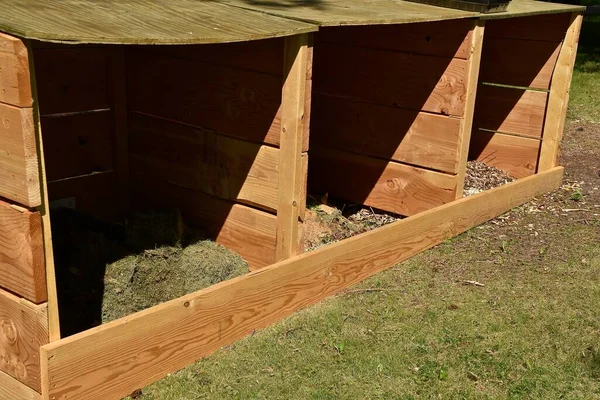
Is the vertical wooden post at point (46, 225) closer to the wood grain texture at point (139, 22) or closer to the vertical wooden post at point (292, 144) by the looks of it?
the wood grain texture at point (139, 22)

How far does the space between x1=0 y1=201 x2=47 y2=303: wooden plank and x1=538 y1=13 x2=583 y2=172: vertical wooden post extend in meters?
5.31

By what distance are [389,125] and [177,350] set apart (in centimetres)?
288

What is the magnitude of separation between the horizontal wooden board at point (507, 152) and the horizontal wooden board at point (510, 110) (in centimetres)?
7

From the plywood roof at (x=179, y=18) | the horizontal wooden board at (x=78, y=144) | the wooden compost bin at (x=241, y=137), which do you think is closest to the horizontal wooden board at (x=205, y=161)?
the wooden compost bin at (x=241, y=137)

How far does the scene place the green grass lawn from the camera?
379cm

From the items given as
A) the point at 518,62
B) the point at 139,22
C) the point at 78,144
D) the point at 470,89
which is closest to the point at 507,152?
the point at 518,62

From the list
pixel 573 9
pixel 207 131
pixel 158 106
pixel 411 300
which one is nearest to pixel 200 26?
pixel 207 131

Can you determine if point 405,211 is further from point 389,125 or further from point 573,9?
point 573,9

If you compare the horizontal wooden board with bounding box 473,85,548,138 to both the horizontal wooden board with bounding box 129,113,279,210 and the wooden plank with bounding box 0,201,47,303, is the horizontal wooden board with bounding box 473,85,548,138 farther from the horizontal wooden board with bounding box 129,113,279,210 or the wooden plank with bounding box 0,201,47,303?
the wooden plank with bounding box 0,201,47,303

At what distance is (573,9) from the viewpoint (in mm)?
6836

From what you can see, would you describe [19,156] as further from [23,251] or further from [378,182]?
[378,182]

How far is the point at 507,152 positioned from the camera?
7559 millimetres

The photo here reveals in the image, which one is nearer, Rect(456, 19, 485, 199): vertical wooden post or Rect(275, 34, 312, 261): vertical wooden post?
Rect(275, 34, 312, 261): vertical wooden post

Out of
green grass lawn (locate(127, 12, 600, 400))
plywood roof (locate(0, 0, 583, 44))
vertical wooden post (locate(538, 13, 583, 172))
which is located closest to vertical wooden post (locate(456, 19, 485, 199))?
plywood roof (locate(0, 0, 583, 44))
